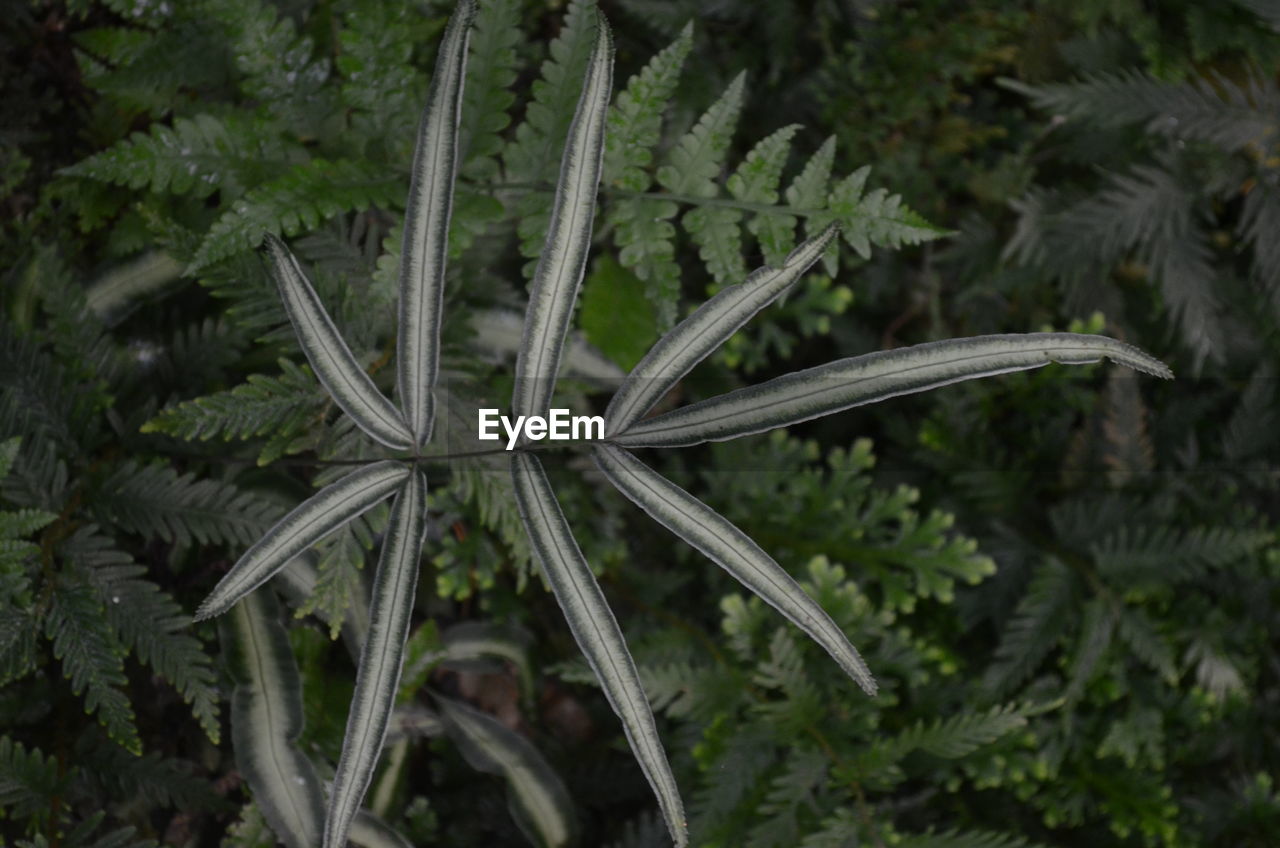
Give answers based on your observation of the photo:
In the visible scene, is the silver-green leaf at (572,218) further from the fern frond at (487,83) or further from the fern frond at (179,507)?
the fern frond at (179,507)

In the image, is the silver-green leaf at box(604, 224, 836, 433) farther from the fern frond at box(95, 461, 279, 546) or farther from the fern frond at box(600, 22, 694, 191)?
the fern frond at box(95, 461, 279, 546)

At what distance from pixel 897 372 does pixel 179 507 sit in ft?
3.83

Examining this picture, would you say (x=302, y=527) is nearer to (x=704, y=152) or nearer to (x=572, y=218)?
(x=572, y=218)

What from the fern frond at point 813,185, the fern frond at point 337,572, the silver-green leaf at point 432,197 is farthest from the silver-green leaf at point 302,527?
the fern frond at point 813,185

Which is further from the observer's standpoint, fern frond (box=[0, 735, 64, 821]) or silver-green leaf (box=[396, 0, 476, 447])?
fern frond (box=[0, 735, 64, 821])

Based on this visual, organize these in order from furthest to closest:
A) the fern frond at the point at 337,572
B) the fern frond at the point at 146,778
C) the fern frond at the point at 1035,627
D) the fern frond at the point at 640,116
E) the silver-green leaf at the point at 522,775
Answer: the fern frond at the point at 1035,627
the silver-green leaf at the point at 522,775
the fern frond at the point at 146,778
the fern frond at the point at 640,116
the fern frond at the point at 337,572

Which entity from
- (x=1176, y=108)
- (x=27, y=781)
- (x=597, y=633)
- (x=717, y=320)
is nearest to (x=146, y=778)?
(x=27, y=781)

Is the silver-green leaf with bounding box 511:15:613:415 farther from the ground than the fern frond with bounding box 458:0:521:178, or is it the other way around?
the fern frond with bounding box 458:0:521:178

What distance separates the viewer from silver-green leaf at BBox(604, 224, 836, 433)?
98cm

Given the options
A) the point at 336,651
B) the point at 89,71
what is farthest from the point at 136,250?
the point at 336,651

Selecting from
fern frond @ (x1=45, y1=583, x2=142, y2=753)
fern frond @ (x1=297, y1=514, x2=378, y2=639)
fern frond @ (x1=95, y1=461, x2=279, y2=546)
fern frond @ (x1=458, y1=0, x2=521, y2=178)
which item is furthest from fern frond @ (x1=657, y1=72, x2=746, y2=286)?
fern frond @ (x1=45, y1=583, x2=142, y2=753)

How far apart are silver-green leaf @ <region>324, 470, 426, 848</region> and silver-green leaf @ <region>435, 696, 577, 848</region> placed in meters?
0.71

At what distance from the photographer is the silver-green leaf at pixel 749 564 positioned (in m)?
0.96

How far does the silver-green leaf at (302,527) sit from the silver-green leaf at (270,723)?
1.66ft
